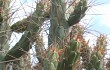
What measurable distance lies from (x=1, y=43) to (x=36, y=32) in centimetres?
68

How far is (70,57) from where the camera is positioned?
395cm

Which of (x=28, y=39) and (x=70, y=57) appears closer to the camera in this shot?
(x=70, y=57)

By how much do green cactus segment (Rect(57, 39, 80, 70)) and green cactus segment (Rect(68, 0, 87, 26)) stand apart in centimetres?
121

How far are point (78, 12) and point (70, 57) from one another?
136cm

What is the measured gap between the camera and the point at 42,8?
5.74 m

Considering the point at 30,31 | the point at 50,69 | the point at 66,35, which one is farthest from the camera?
the point at 30,31

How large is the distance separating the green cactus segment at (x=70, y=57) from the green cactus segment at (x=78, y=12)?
121 centimetres

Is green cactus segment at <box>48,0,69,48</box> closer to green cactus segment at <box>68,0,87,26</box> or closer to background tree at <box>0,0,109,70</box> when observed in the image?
background tree at <box>0,0,109,70</box>

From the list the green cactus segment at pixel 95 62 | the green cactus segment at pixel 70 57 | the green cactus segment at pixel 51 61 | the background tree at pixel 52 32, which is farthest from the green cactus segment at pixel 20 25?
the green cactus segment at pixel 70 57

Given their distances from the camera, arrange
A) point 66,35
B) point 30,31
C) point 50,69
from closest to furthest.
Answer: point 50,69 → point 66,35 → point 30,31

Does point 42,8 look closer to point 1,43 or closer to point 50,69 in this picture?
point 1,43

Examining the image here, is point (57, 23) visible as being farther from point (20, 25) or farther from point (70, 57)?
point (70, 57)

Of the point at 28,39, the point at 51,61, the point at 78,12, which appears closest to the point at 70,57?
the point at 51,61

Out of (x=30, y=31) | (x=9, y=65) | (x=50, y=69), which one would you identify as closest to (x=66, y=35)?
(x=30, y=31)
